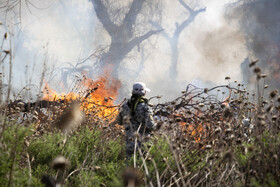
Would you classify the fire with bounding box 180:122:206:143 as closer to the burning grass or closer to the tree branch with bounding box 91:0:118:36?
the burning grass

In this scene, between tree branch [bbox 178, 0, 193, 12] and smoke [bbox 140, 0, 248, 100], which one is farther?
tree branch [bbox 178, 0, 193, 12]

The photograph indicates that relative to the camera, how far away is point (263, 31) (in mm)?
19594

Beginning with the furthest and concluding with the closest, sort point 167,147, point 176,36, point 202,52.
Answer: point 176,36
point 202,52
point 167,147

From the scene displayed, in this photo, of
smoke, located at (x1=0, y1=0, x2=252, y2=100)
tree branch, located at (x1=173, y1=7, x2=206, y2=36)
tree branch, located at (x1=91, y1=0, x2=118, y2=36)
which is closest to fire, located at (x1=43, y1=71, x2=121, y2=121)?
smoke, located at (x1=0, y1=0, x2=252, y2=100)

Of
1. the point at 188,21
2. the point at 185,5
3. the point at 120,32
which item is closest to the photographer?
the point at 120,32

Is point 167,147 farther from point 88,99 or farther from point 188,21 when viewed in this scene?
point 188,21

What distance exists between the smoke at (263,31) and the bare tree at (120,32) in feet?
29.2

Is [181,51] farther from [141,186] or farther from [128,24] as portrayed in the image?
[141,186]

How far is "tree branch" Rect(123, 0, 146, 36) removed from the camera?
21.6 m

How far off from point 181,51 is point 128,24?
7379 mm

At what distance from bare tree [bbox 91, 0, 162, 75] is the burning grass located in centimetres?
1560

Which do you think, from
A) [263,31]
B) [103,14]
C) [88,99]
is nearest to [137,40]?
[103,14]

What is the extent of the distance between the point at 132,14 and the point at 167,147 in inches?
811

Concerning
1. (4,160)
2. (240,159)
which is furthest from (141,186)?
(4,160)
